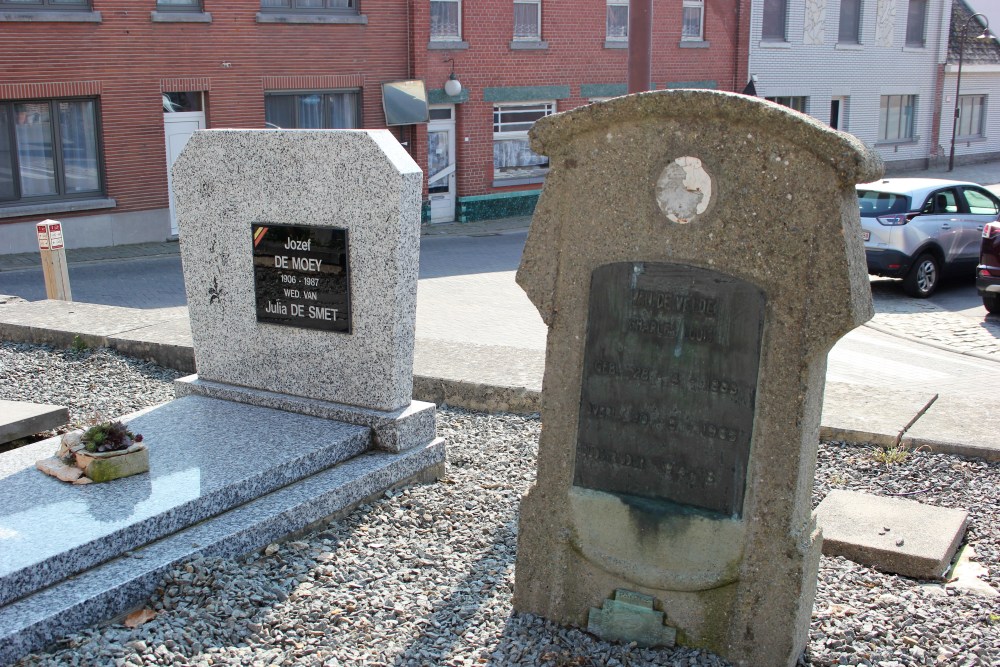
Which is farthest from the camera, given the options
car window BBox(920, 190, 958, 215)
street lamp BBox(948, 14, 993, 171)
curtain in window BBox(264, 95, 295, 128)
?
street lamp BBox(948, 14, 993, 171)

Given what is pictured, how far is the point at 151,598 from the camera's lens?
440cm

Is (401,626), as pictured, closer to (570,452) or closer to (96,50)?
(570,452)

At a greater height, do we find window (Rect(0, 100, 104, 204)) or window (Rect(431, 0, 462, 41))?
window (Rect(431, 0, 462, 41))

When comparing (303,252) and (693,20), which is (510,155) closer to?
(693,20)

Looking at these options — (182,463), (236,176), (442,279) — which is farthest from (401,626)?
(442,279)

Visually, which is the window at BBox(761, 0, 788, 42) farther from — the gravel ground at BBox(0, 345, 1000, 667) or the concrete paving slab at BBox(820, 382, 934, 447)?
the gravel ground at BBox(0, 345, 1000, 667)

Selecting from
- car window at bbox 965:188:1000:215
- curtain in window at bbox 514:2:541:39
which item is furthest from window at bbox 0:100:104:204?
car window at bbox 965:188:1000:215

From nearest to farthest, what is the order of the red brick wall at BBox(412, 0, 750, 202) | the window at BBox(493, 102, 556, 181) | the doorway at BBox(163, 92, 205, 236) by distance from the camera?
the doorway at BBox(163, 92, 205, 236) → the red brick wall at BBox(412, 0, 750, 202) → the window at BBox(493, 102, 556, 181)

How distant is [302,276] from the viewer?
6.25m

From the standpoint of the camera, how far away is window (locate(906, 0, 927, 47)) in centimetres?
3234

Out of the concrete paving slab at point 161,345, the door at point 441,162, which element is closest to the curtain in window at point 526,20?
the door at point 441,162

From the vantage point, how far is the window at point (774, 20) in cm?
2856

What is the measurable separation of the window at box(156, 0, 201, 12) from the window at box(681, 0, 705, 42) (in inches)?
518

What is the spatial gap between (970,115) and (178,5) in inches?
1100
